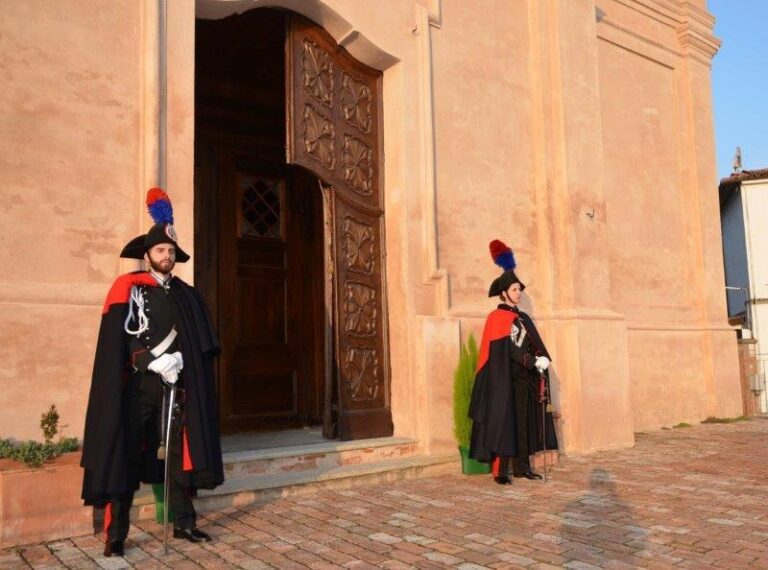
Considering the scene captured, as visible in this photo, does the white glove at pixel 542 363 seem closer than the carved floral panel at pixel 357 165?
Yes

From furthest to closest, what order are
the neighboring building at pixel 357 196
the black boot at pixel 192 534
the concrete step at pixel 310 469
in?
1. the concrete step at pixel 310 469
2. the neighboring building at pixel 357 196
3. the black boot at pixel 192 534

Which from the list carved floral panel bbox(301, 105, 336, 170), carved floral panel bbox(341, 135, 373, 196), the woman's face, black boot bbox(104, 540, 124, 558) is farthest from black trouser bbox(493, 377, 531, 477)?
black boot bbox(104, 540, 124, 558)

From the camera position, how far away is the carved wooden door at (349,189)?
24.5 ft

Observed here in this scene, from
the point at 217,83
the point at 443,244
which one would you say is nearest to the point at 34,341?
the point at 443,244

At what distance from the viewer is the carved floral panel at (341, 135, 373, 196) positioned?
309 inches

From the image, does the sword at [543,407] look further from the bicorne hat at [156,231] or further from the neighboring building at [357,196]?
the bicorne hat at [156,231]

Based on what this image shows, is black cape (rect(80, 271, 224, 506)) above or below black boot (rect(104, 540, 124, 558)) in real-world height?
above

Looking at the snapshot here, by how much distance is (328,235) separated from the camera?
768 centimetres

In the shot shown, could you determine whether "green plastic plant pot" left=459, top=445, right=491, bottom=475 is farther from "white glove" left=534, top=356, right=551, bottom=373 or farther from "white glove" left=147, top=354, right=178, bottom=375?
"white glove" left=147, top=354, right=178, bottom=375

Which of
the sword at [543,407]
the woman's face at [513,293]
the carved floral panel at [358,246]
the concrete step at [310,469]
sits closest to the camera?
the concrete step at [310,469]

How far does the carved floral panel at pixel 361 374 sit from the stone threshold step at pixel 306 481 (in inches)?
32.9

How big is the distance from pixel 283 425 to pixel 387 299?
254cm

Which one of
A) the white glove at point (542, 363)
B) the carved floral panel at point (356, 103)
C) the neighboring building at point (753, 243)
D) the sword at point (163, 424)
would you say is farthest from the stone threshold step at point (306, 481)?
the neighboring building at point (753, 243)

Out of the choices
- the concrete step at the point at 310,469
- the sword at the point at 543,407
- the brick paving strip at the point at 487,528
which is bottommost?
the brick paving strip at the point at 487,528
